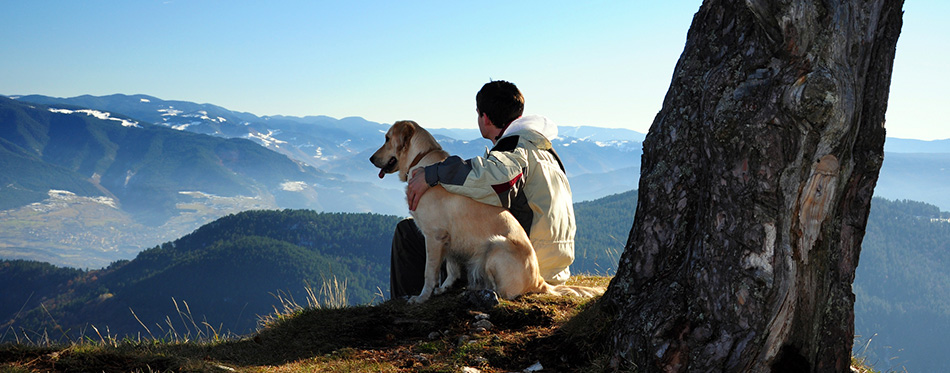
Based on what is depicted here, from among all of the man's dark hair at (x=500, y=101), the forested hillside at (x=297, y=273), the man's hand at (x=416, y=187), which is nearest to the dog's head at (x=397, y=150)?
the man's hand at (x=416, y=187)

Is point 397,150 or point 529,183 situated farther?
point 397,150

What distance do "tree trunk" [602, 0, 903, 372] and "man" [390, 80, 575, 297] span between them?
Result: 7.75ft

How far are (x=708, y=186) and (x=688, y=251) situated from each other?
1.44ft

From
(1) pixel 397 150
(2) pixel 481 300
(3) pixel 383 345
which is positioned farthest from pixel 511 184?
(3) pixel 383 345

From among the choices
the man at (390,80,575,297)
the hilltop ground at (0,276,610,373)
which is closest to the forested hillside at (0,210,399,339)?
the man at (390,80,575,297)

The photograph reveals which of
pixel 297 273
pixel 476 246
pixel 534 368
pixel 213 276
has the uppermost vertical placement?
pixel 476 246

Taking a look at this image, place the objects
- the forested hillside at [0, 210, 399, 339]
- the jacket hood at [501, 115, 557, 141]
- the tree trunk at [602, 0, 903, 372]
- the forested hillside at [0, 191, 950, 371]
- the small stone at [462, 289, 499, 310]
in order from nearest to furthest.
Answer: the tree trunk at [602, 0, 903, 372] → the small stone at [462, 289, 499, 310] → the jacket hood at [501, 115, 557, 141] → the forested hillside at [0, 210, 399, 339] → the forested hillside at [0, 191, 950, 371]

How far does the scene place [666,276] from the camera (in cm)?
402

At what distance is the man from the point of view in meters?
5.82

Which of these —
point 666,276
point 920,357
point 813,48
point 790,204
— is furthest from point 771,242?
point 920,357

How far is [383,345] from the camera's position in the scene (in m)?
5.02

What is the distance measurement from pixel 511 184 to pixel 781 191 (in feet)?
9.33

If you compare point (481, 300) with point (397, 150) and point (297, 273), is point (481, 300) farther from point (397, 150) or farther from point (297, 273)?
point (297, 273)

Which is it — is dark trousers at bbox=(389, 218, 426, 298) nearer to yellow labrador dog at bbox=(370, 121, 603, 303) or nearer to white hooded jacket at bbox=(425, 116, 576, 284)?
yellow labrador dog at bbox=(370, 121, 603, 303)
